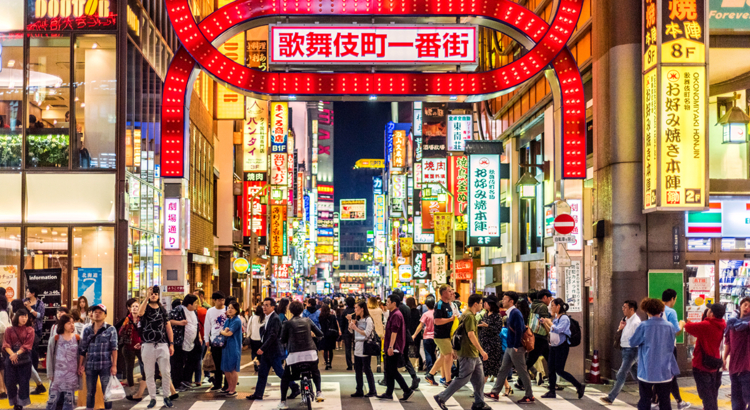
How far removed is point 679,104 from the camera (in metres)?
16.6

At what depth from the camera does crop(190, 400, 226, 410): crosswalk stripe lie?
13.8 meters

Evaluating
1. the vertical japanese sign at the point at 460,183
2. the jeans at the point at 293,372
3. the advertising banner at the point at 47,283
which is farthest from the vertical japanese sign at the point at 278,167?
the jeans at the point at 293,372

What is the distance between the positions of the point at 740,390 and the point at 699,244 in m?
7.80

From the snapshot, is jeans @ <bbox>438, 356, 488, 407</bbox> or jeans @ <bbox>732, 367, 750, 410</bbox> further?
jeans @ <bbox>438, 356, 488, 407</bbox>

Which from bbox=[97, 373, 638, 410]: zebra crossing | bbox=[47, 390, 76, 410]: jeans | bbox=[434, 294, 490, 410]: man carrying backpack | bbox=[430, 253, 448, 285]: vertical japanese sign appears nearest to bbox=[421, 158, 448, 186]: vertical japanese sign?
bbox=[430, 253, 448, 285]: vertical japanese sign

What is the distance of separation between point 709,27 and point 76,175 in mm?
15607

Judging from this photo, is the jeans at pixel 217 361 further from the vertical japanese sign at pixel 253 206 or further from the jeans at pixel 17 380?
the vertical japanese sign at pixel 253 206

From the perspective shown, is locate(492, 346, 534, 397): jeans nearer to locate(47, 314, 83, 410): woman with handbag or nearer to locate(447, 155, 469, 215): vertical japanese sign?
locate(47, 314, 83, 410): woman with handbag

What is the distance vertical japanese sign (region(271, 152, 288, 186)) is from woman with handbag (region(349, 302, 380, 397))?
3764cm

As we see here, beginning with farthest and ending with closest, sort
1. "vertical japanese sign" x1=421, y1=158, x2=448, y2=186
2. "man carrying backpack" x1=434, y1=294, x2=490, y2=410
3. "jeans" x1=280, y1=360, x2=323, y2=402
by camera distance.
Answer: "vertical japanese sign" x1=421, y1=158, x2=448, y2=186 < "jeans" x1=280, y1=360, x2=323, y2=402 < "man carrying backpack" x1=434, y1=294, x2=490, y2=410

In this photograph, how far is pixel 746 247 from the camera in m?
18.8

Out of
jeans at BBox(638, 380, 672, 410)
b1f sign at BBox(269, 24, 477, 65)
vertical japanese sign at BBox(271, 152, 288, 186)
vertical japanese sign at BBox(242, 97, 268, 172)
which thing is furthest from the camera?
vertical japanese sign at BBox(271, 152, 288, 186)

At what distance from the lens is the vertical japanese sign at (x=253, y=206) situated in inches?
1806

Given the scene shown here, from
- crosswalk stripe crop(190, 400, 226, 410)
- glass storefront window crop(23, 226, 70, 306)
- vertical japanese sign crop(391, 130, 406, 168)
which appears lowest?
crosswalk stripe crop(190, 400, 226, 410)
